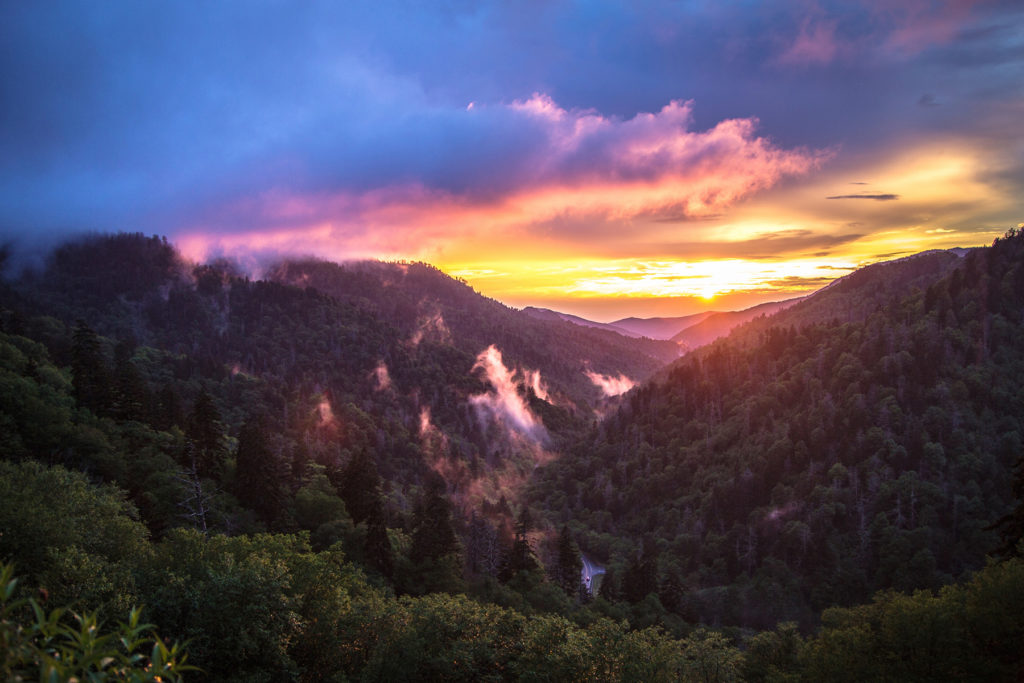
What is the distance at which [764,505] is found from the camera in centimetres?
13975

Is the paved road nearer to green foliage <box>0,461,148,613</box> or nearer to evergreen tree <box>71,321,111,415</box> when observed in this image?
evergreen tree <box>71,321,111,415</box>

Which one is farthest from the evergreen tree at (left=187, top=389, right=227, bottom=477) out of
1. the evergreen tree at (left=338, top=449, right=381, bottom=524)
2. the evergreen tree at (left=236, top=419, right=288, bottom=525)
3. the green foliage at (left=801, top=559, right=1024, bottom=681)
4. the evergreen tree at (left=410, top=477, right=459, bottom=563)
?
the green foliage at (left=801, top=559, right=1024, bottom=681)

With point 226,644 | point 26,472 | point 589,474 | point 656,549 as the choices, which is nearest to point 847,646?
point 226,644

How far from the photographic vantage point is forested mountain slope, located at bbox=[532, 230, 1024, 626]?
112m

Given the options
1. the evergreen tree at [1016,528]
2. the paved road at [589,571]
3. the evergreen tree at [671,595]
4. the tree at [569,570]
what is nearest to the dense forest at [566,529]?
the evergreen tree at [1016,528]

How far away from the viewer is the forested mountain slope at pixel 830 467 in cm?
11200

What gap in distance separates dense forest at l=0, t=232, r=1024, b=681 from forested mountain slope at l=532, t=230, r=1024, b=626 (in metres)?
0.70

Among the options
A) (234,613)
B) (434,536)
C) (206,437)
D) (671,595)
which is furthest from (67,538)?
(671,595)

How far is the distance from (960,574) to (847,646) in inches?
3919

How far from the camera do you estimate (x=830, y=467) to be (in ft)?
449

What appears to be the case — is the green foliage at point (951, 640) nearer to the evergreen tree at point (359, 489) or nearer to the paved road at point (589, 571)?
the evergreen tree at point (359, 489)

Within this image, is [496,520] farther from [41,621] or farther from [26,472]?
[41,621]

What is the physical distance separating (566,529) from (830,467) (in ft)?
260

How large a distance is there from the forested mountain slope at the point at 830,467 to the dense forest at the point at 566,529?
0.70 metres
